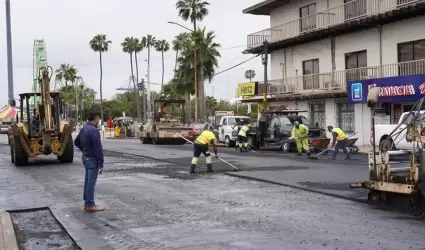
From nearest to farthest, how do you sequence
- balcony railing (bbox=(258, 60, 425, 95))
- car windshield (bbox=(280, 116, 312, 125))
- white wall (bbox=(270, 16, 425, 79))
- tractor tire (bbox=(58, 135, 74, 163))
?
tractor tire (bbox=(58, 135, 74, 163)), car windshield (bbox=(280, 116, 312, 125)), balcony railing (bbox=(258, 60, 425, 95)), white wall (bbox=(270, 16, 425, 79))

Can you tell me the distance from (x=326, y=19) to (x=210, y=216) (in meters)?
25.9

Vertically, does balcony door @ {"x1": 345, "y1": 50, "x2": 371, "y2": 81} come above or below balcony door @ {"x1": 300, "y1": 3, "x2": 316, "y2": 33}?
below

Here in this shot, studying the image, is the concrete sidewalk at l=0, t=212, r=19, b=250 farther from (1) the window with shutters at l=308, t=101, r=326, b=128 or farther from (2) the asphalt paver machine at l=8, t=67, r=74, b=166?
(1) the window with shutters at l=308, t=101, r=326, b=128

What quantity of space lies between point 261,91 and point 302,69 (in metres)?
4.30

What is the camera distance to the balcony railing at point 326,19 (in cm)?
2841

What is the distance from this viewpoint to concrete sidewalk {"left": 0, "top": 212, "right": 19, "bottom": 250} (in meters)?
6.87

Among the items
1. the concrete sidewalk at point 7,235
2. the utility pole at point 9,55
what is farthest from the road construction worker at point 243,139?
the concrete sidewalk at point 7,235

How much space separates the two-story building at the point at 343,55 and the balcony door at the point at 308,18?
0.21ft

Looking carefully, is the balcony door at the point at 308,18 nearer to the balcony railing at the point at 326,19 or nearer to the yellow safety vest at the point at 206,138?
the balcony railing at the point at 326,19

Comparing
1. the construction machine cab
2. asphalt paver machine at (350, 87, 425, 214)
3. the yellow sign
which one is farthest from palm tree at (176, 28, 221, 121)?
asphalt paver machine at (350, 87, 425, 214)

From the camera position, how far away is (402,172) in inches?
385

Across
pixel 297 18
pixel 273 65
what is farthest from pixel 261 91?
pixel 297 18

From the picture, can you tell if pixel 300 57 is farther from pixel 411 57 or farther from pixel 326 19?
pixel 411 57

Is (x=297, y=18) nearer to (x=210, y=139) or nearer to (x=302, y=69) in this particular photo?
(x=302, y=69)
